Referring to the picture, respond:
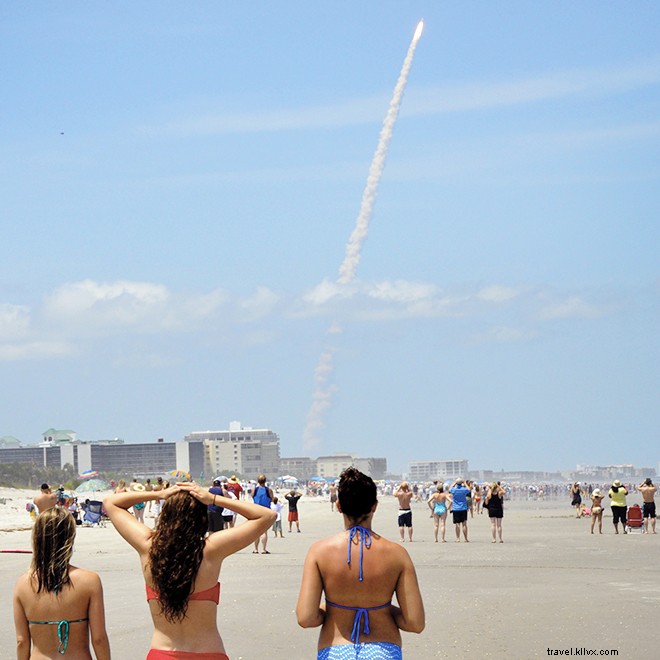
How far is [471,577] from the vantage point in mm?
16391

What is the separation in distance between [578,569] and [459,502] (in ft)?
21.6

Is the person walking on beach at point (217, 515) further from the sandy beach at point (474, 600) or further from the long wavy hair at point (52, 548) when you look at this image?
the long wavy hair at point (52, 548)

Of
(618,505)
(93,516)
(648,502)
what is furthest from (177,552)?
(93,516)

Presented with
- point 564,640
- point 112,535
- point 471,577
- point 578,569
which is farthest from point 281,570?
point 112,535

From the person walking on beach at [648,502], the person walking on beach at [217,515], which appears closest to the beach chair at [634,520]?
the person walking on beach at [648,502]

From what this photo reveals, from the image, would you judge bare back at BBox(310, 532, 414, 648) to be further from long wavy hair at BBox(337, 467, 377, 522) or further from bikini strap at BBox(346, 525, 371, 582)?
long wavy hair at BBox(337, 467, 377, 522)

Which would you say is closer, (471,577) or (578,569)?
(471,577)

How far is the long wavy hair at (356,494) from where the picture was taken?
16.6 ft

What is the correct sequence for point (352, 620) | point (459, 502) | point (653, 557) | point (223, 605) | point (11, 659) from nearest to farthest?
1. point (352, 620)
2. point (11, 659)
3. point (223, 605)
4. point (653, 557)
5. point (459, 502)

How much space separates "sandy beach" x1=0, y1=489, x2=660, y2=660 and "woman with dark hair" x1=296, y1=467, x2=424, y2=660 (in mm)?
4958

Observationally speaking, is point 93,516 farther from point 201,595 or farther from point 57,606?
point 201,595

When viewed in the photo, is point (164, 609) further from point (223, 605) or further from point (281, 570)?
point (281, 570)

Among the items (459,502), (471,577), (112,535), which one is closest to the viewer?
(471,577)

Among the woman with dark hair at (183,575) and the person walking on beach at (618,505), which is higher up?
the woman with dark hair at (183,575)
